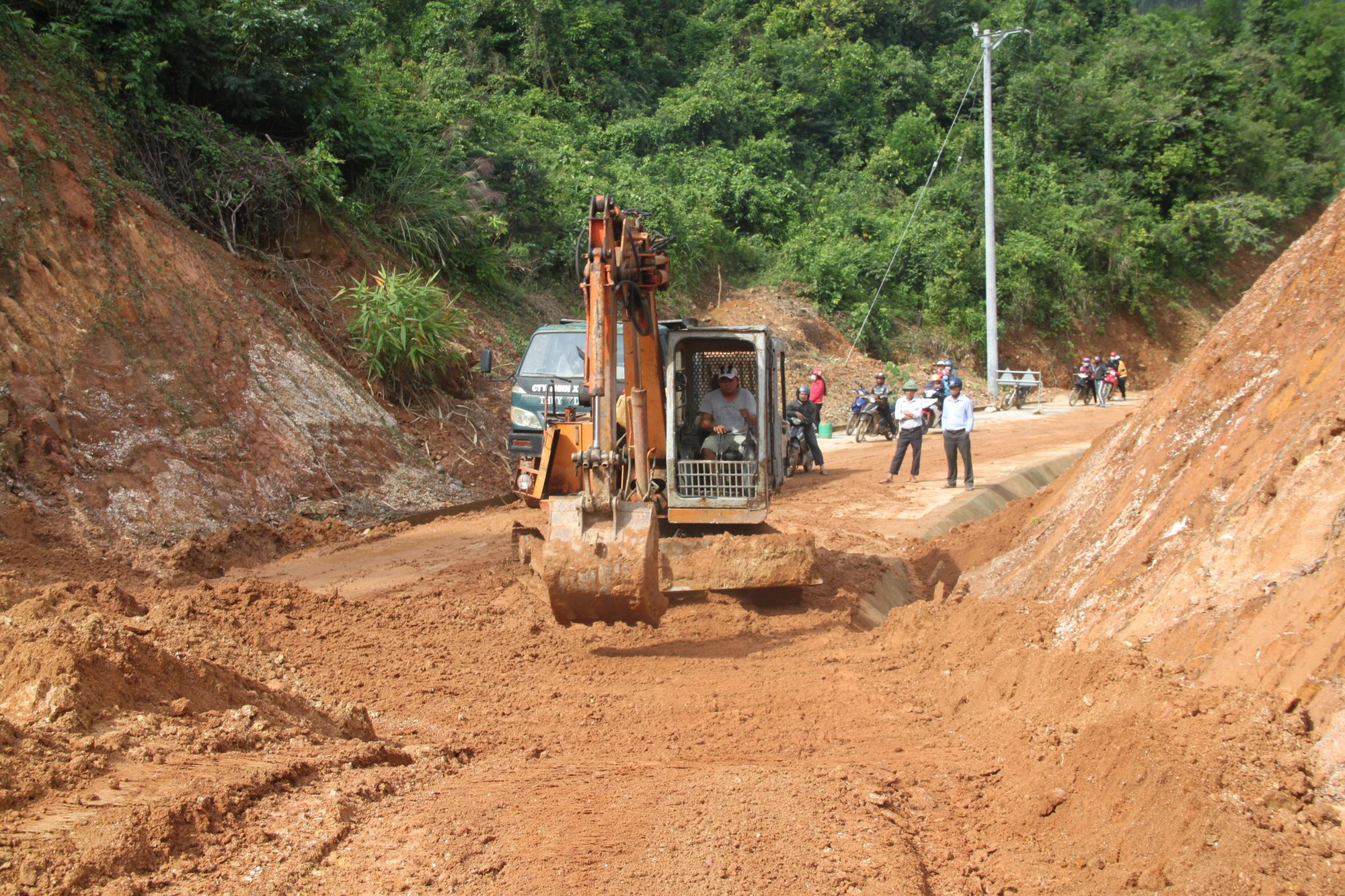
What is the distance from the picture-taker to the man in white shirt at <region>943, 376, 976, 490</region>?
15227mm

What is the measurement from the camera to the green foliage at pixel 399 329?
1600 cm

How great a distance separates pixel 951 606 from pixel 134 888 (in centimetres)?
577

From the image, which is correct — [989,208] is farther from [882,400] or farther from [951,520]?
[951,520]

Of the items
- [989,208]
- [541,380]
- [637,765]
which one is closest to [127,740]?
Result: [637,765]

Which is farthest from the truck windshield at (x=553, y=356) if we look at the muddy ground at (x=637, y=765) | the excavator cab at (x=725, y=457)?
the muddy ground at (x=637, y=765)

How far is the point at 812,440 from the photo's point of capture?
1794cm

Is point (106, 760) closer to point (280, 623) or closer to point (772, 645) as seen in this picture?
point (280, 623)

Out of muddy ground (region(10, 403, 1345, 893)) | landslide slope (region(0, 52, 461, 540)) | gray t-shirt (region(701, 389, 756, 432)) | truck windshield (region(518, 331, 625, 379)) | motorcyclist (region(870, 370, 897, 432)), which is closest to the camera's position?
muddy ground (region(10, 403, 1345, 893))

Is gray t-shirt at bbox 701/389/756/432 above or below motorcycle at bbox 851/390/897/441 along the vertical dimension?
above

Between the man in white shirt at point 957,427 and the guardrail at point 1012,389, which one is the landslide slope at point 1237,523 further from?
the guardrail at point 1012,389

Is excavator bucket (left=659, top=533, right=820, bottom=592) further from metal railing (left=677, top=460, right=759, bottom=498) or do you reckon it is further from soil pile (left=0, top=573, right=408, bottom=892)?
soil pile (left=0, top=573, right=408, bottom=892)

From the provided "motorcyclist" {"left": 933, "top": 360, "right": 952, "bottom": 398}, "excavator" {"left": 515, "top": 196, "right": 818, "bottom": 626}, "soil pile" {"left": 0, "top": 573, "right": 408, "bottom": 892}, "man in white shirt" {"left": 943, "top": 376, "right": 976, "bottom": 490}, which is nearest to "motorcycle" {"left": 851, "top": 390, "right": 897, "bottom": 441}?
"motorcyclist" {"left": 933, "top": 360, "right": 952, "bottom": 398}

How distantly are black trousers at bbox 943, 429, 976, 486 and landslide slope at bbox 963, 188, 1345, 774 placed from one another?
595cm

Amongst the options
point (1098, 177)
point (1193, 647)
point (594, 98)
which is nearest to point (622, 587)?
point (1193, 647)
